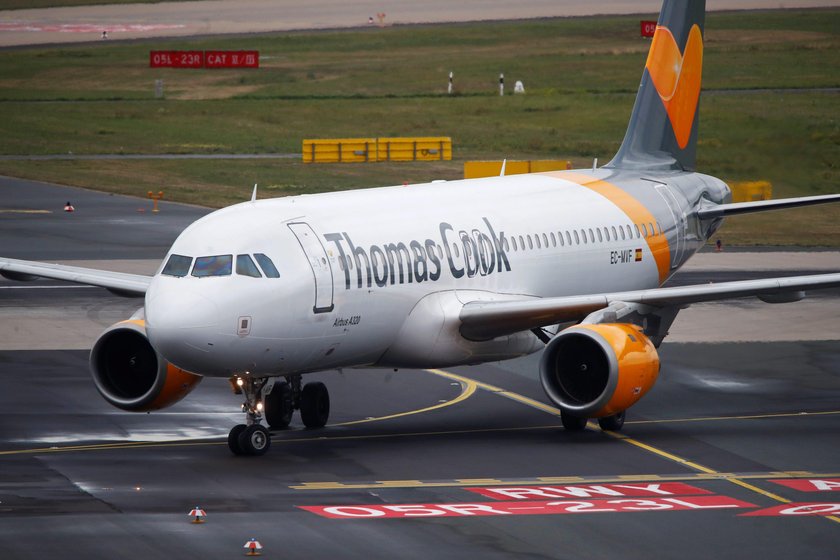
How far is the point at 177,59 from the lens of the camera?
445 ft

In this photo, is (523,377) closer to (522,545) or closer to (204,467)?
(204,467)

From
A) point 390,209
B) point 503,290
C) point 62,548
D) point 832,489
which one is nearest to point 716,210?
point 503,290

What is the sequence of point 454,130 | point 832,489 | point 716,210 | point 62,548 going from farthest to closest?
point 454,130, point 716,210, point 832,489, point 62,548

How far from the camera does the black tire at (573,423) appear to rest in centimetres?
3177

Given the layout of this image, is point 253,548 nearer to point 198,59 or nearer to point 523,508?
point 523,508

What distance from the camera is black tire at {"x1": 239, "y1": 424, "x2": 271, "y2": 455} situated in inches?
1136

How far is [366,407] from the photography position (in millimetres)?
34781

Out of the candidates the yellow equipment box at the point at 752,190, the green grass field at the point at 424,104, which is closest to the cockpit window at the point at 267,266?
the green grass field at the point at 424,104

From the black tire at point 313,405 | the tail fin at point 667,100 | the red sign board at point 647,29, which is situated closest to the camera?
the black tire at point 313,405

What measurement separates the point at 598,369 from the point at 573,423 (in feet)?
4.69

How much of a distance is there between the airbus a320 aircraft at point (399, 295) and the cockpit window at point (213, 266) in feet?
0.08

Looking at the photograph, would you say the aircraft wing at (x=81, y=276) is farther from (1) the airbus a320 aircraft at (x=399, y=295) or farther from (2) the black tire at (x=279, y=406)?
(2) the black tire at (x=279, y=406)

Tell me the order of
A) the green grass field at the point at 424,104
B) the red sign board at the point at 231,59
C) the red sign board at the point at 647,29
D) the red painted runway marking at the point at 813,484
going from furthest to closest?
the red sign board at the point at 647,29
the red sign board at the point at 231,59
the green grass field at the point at 424,104
the red painted runway marking at the point at 813,484

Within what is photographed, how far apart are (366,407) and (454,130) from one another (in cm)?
7084
